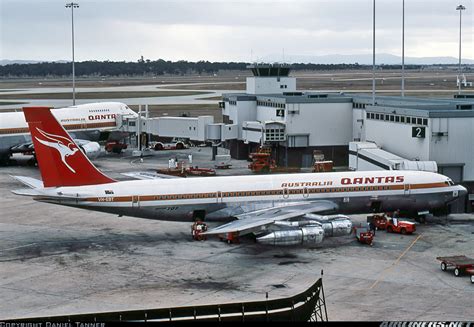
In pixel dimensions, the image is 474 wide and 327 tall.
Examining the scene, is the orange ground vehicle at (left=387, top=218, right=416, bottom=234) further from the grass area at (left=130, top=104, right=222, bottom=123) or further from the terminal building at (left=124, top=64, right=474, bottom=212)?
the grass area at (left=130, top=104, right=222, bottom=123)

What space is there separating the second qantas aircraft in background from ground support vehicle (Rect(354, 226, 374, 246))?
164 ft

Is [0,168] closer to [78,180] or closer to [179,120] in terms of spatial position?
[179,120]

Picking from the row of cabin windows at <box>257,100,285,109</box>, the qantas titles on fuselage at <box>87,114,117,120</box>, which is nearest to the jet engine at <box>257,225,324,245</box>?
the row of cabin windows at <box>257,100,285,109</box>

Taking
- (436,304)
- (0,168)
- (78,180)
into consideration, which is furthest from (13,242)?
(0,168)

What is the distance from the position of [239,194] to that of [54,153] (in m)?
13.6

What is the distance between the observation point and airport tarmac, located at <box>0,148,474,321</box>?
39.6 meters

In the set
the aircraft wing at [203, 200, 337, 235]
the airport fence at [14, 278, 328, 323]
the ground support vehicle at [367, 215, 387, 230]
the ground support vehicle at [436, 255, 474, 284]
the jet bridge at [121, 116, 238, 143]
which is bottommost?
the ground support vehicle at [436, 255, 474, 284]

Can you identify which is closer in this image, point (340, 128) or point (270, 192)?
point (270, 192)

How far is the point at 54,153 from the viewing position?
173 feet

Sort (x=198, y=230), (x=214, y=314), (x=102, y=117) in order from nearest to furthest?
(x=214, y=314) < (x=198, y=230) < (x=102, y=117)

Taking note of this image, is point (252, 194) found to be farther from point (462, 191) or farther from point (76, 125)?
point (76, 125)

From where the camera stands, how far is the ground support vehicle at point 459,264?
4494 centimetres

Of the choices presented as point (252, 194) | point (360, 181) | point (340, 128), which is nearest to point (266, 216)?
point (252, 194)

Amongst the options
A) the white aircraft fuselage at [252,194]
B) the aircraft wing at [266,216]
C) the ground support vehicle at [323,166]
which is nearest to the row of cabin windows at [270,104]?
the ground support vehicle at [323,166]
